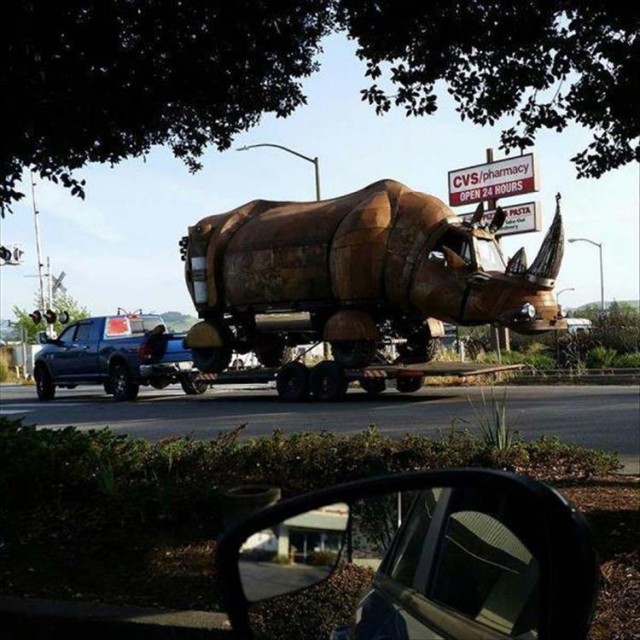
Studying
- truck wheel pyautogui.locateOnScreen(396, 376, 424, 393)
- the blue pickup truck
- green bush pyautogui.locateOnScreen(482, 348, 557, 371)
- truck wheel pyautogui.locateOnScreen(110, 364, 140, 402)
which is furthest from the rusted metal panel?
green bush pyautogui.locateOnScreen(482, 348, 557, 371)

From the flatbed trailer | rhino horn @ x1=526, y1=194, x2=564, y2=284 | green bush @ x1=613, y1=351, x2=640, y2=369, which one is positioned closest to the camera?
rhino horn @ x1=526, y1=194, x2=564, y2=284

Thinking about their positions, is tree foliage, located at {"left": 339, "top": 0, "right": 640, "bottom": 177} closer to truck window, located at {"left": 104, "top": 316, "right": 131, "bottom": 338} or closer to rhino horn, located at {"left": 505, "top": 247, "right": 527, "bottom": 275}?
rhino horn, located at {"left": 505, "top": 247, "right": 527, "bottom": 275}

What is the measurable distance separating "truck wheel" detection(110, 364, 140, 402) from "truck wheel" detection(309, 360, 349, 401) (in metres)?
4.73

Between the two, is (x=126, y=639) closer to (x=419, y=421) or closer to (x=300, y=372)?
(x=419, y=421)

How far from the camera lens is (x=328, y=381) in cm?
1795

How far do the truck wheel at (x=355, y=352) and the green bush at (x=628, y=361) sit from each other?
994 centimetres

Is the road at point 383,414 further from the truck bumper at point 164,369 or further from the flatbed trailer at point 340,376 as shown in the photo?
the truck bumper at point 164,369

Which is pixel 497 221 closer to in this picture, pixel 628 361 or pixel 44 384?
pixel 628 361

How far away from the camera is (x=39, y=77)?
6004mm

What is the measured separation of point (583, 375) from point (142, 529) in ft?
60.7

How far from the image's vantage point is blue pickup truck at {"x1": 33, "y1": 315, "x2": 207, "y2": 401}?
20375 millimetres

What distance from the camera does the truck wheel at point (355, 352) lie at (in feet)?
58.4

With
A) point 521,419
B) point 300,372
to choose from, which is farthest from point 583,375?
point 521,419

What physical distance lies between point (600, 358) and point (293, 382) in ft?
37.2
